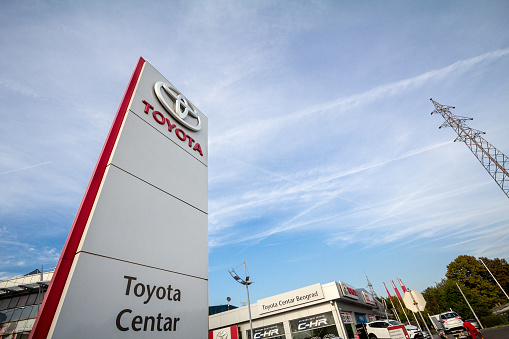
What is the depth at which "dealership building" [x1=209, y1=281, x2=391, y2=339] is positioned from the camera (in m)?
18.7

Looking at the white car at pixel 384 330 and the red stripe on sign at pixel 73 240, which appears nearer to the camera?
the red stripe on sign at pixel 73 240

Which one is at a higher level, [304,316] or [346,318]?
[304,316]

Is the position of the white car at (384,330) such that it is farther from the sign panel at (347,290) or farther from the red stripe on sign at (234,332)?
the red stripe on sign at (234,332)

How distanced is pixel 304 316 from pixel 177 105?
2114 centimetres

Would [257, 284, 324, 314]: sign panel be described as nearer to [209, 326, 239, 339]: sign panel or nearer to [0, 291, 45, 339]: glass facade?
[209, 326, 239, 339]: sign panel

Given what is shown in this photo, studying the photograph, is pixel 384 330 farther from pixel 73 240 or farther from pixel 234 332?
pixel 73 240

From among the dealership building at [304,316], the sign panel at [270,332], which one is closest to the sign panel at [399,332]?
the dealership building at [304,316]

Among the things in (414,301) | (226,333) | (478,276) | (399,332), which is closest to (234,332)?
(226,333)

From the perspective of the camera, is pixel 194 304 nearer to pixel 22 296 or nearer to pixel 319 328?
pixel 319 328

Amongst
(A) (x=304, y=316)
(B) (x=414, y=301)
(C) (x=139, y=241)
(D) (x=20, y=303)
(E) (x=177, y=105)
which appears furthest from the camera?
(D) (x=20, y=303)

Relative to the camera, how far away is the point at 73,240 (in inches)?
127

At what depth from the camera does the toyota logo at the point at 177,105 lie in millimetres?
6281

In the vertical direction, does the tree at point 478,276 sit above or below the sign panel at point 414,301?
above

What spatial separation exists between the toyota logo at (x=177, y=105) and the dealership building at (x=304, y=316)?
18.9m
